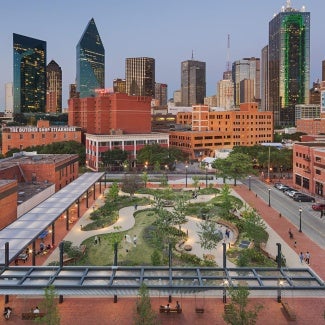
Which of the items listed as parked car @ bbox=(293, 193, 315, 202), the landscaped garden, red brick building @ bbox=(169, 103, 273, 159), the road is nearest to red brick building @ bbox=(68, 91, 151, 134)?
red brick building @ bbox=(169, 103, 273, 159)

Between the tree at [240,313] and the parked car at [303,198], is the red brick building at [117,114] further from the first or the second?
the tree at [240,313]

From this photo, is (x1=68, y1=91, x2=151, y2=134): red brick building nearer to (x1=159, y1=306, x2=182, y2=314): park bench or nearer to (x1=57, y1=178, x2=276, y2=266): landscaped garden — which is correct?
(x1=57, y1=178, x2=276, y2=266): landscaped garden

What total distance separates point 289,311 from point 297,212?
39.2m

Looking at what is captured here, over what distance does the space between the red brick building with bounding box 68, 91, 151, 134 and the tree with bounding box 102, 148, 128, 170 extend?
18527 mm

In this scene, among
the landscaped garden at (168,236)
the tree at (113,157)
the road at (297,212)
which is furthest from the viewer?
the tree at (113,157)

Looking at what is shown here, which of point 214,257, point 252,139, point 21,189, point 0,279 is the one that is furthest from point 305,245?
point 252,139

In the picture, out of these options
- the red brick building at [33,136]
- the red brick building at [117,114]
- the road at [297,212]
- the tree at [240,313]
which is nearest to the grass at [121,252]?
the tree at [240,313]

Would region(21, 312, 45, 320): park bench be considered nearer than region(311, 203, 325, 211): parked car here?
Yes

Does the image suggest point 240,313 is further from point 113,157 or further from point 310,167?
point 113,157

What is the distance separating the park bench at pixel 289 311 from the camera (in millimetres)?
30691

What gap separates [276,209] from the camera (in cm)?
7031

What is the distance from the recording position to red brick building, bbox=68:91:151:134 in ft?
488

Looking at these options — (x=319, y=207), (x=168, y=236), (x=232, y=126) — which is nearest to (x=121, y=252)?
(x=168, y=236)

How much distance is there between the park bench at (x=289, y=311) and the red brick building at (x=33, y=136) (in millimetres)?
123773
